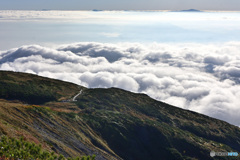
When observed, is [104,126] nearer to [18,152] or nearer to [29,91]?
[29,91]

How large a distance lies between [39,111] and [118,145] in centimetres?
2894

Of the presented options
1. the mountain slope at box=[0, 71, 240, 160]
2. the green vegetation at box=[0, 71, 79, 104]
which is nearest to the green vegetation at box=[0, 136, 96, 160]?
the mountain slope at box=[0, 71, 240, 160]

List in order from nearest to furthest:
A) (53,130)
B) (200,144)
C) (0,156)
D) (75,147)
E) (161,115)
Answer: (0,156) → (75,147) → (53,130) → (200,144) → (161,115)

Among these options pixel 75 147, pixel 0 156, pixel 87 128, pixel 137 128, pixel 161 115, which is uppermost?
pixel 0 156

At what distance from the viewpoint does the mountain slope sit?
50.0 metres

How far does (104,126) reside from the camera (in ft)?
239

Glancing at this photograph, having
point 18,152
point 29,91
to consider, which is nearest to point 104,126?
point 29,91

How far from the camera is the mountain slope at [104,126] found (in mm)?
49959

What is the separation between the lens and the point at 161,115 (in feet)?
348

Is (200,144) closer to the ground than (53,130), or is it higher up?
closer to the ground

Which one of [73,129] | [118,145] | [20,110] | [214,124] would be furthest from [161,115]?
[20,110]

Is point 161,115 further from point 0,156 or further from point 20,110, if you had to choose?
point 0,156

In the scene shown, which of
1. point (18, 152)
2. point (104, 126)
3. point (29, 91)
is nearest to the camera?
point (18, 152)

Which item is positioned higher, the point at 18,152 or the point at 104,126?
the point at 18,152
